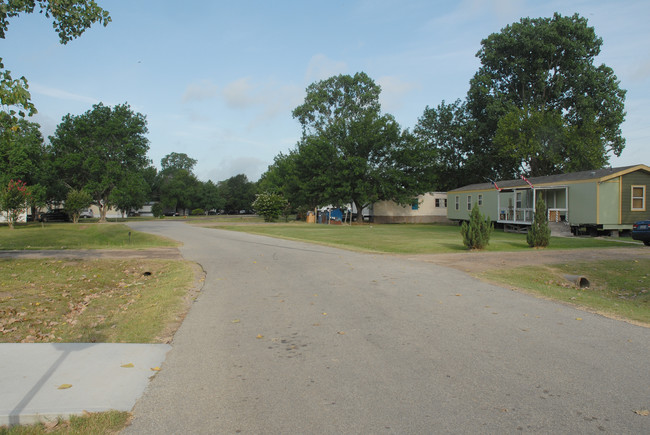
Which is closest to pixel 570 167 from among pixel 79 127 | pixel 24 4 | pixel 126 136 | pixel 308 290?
pixel 308 290

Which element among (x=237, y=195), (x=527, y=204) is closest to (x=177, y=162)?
(x=237, y=195)

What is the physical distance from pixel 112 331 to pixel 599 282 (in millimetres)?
11403

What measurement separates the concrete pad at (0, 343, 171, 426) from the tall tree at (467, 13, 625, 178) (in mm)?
40981

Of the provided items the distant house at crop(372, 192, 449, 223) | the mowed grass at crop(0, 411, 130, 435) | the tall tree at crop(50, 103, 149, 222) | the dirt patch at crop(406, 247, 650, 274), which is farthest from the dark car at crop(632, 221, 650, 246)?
the tall tree at crop(50, 103, 149, 222)

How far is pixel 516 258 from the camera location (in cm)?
1453

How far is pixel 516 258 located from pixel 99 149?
4845 cm

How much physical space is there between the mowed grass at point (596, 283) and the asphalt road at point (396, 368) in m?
0.98

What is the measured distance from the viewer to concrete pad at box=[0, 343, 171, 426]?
Result: 354 centimetres

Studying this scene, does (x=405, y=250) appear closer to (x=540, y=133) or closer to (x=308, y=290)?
(x=308, y=290)

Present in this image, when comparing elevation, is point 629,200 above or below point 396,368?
above

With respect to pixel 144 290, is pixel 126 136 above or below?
above

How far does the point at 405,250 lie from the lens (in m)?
17.8

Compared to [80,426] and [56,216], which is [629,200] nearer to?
[80,426]

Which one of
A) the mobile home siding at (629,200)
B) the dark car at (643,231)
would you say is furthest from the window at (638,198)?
the dark car at (643,231)
